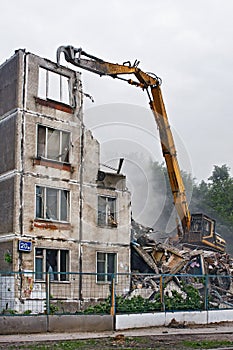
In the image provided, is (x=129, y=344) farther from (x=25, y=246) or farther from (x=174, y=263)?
(x=174, y=263)

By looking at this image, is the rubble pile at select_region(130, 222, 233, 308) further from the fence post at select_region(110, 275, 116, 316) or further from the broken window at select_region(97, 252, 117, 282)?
the fence post at select_region(110, 275, 116, 316)

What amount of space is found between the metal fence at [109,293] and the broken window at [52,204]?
305 cm

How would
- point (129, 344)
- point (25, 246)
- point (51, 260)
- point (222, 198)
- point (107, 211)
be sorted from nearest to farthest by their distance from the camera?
1. point (129, 344)
2. point (25, 246)
3. point (51, 260)
4. point (107, 211)
5. point (222, 198)

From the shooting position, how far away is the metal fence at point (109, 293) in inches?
697

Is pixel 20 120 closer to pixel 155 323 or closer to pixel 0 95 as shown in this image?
pixel 0 95

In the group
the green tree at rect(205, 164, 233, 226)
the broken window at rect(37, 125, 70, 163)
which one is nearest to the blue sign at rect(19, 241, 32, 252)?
the broken window at rect(37, 125, 70, 163)

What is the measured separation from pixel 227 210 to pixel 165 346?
5438 centimetres

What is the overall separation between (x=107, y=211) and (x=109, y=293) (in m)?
10.7

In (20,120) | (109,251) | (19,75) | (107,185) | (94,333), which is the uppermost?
(19,75)

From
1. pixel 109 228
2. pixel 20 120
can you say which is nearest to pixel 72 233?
pixel 109 228

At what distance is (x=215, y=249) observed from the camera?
36031 millimetres

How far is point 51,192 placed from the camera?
26359 mm

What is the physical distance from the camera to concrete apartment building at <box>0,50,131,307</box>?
2475 cm

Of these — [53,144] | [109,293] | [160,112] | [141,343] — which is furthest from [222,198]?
[141,343]
